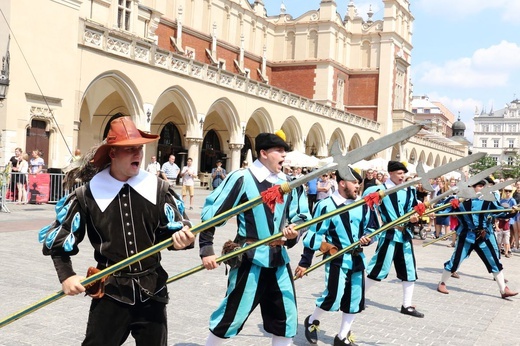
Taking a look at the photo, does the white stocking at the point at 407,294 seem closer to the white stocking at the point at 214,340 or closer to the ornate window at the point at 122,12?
the white stocking at the point at 214,340

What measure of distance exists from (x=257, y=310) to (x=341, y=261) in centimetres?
157

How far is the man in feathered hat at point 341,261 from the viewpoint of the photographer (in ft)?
18.8

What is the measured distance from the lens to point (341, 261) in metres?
5.77

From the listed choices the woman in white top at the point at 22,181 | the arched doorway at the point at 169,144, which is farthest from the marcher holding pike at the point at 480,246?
the arched doorway at the point at 169,144

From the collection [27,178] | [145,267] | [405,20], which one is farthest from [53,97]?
[405,20]

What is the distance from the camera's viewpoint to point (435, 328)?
6.70 m

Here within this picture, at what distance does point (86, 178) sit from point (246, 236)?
50.6 inches

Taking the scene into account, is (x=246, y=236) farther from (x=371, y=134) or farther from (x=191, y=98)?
(x=371, y=134)

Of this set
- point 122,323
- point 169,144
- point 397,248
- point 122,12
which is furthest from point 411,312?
point 169,144

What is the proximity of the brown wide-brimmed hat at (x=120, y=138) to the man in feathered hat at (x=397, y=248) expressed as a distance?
428cm

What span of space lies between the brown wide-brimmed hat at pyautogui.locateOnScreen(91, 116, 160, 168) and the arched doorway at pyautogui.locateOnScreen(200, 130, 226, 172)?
31.8 metres

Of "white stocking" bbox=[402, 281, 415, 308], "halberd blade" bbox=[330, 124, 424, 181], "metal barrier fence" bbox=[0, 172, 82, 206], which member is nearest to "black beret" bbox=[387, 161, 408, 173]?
"white stocking" bbox=[402, 281, 415, 308]

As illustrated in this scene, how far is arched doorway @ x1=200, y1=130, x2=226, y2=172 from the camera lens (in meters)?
35.6

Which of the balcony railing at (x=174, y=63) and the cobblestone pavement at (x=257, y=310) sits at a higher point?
the balcony railing at (x=174, y=63)
